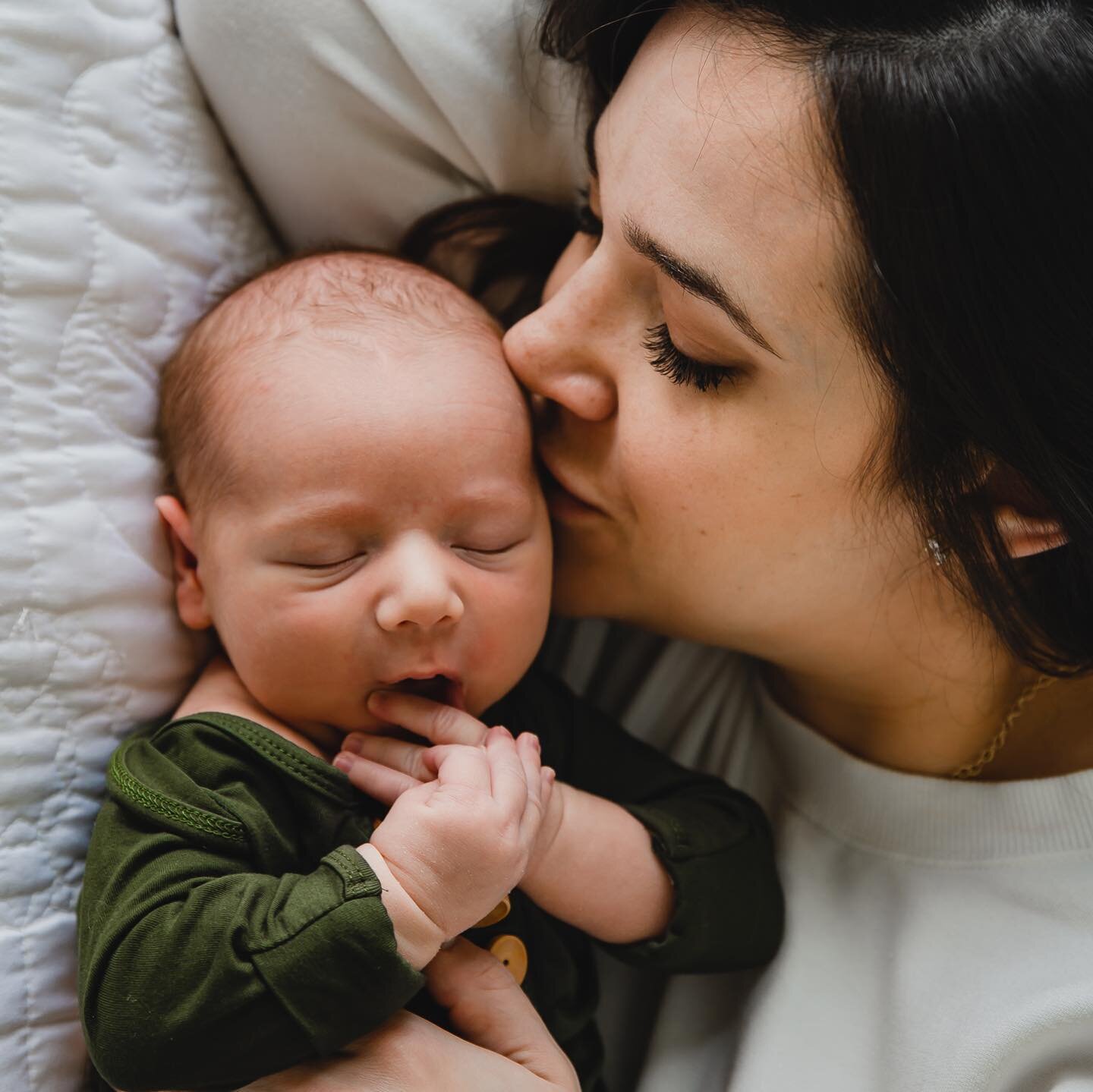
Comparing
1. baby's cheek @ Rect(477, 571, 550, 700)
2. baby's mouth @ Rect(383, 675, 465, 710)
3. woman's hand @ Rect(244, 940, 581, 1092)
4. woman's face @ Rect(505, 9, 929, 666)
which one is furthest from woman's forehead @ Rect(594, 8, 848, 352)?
woman's hand @ Rect(244, 940, 581, 1092)

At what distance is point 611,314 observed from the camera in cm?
117

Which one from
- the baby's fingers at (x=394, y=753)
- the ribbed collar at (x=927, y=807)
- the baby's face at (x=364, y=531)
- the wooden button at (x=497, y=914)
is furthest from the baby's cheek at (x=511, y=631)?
the ribbed collar at (x=927, y=807)

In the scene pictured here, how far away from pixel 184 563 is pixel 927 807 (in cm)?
93

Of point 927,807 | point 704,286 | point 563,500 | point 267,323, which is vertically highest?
point 704,286

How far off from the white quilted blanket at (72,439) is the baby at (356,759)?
0.18 feet

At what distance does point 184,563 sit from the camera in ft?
4.20

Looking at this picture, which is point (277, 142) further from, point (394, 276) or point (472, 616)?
point (472, 616)

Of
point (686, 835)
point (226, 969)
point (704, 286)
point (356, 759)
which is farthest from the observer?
point (686, 835)

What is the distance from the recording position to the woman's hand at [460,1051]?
3.31ft

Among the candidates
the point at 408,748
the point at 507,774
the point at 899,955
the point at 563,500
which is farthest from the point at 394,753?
the point at 899,955

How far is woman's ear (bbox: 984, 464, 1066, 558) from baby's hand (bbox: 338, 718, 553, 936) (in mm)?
551

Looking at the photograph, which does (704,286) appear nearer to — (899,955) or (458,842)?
(458,842)

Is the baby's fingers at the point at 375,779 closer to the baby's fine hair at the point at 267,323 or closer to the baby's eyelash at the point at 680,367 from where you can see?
the baby's fine hair at the point at 267,323

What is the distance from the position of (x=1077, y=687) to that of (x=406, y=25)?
3.68 ft
